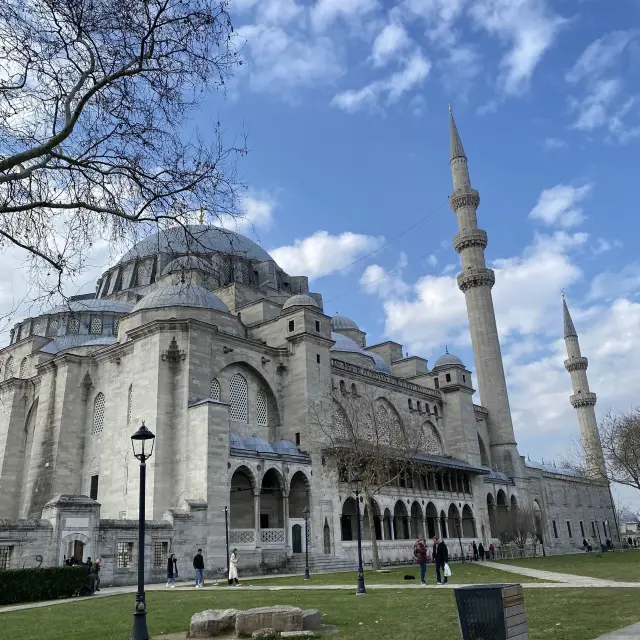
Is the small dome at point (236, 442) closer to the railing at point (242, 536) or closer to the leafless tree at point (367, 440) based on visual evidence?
the railing at point (242, 536)

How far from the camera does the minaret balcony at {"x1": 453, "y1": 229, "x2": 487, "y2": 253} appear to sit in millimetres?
53844

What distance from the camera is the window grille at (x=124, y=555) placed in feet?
77.4

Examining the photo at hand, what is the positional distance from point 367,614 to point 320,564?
64.8 feet

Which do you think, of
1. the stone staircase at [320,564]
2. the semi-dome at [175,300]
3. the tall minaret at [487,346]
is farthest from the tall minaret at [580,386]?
the semi-dome at [175,300]

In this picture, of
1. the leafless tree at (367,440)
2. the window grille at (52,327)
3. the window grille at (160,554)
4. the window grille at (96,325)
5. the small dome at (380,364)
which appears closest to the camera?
the window grille at (160,554)

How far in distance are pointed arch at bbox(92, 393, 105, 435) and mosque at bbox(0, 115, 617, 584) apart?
8cm

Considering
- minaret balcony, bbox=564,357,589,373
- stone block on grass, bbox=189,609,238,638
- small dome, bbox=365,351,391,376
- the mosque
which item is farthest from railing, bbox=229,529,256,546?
minaret balcony, bbox=564,357,589,373

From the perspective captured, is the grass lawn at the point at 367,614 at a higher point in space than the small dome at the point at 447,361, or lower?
lower

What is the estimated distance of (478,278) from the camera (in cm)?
5272

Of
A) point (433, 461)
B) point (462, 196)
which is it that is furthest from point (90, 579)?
point (462, 196)

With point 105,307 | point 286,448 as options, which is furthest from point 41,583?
point 105,307

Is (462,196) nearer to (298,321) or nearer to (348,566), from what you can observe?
(298,321)

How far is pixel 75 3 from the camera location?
8961 mm

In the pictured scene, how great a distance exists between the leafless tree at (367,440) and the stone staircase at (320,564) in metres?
2.54
